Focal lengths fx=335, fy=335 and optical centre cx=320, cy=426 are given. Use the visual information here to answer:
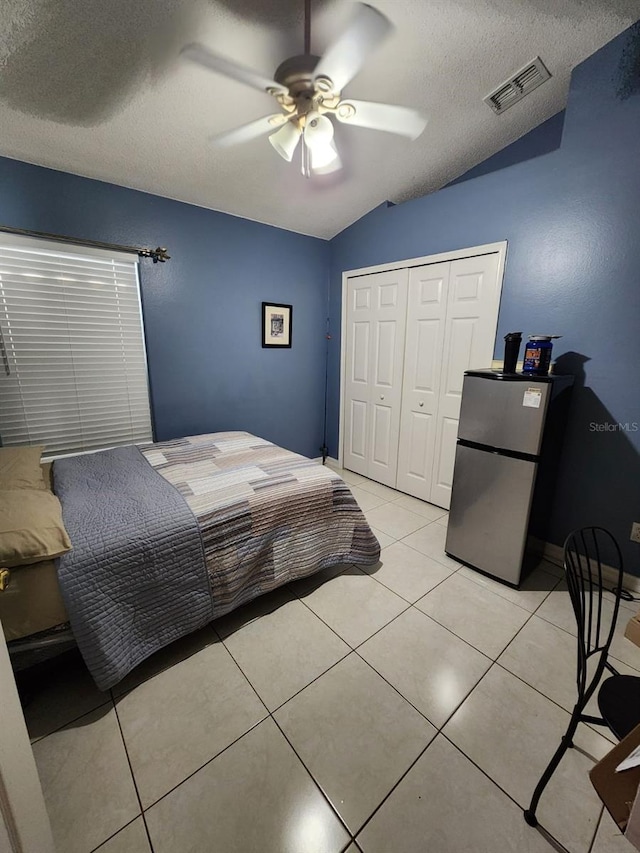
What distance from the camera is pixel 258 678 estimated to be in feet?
4.75

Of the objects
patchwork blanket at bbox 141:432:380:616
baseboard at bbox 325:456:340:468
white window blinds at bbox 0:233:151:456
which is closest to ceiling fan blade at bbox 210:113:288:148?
white window blinds at bbox 0:233:151:456

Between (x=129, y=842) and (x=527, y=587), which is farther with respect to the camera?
(x=527, y=587)

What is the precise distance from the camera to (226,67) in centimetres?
128

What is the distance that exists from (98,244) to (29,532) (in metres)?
2.06

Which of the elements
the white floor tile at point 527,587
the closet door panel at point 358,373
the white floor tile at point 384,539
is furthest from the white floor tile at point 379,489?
the white floor tile at point 527,587

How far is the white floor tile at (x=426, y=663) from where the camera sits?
1.38m

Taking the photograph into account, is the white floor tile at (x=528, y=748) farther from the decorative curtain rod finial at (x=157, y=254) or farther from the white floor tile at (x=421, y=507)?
the decorative curtain rod finial at (x=157, y=254)

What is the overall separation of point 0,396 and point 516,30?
11.6 feet

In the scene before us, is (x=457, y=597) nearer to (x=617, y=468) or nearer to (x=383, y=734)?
(x=383, y=734)

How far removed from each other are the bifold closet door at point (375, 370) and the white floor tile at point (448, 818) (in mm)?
2337

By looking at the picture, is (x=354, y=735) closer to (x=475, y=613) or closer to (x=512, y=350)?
(x=475, y=613)

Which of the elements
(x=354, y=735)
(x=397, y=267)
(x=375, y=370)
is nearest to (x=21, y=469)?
(x=354, y=735)

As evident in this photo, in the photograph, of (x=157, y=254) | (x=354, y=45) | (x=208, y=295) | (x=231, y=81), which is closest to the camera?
(x=354, y=45)

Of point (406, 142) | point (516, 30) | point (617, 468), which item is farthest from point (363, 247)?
point (617, 468)
